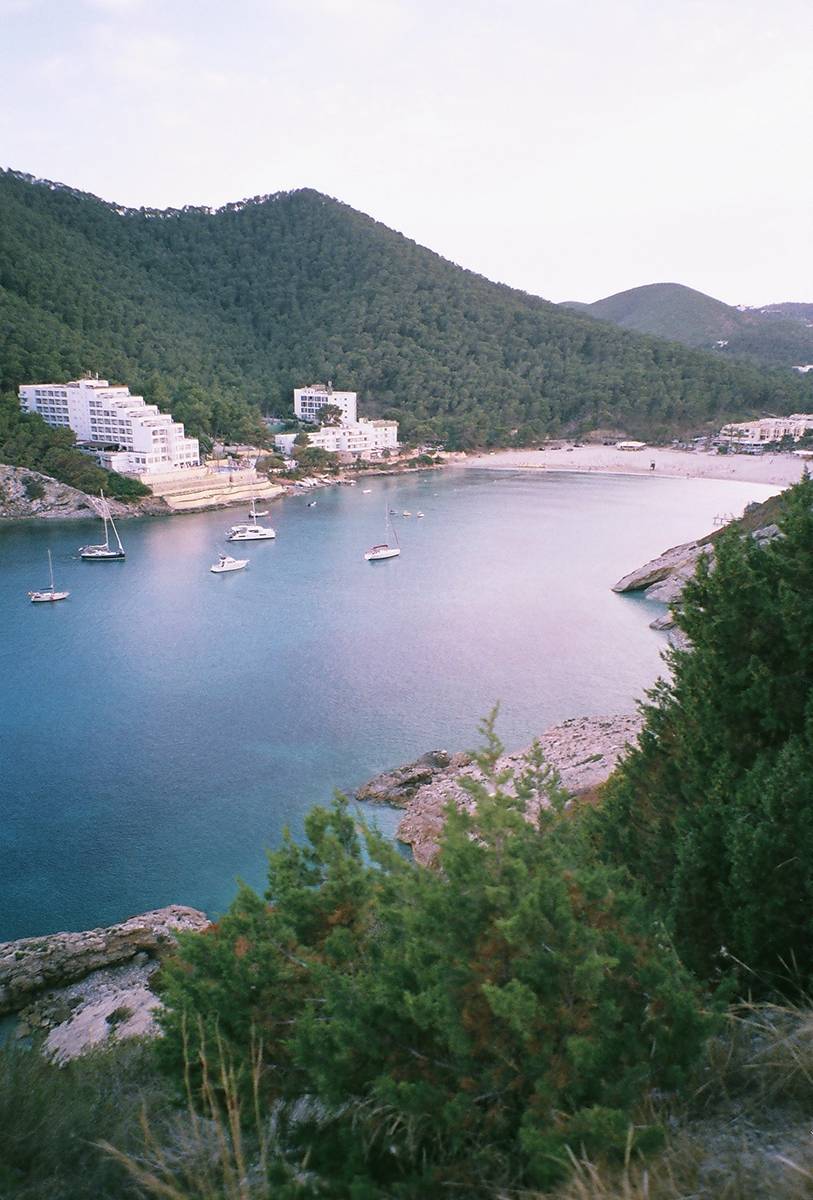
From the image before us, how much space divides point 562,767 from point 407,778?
75.6 inches

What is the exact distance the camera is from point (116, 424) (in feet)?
105

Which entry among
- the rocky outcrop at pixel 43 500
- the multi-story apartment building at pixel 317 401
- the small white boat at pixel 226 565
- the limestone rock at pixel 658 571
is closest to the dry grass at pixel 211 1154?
the limestone rock at pixel 658 571

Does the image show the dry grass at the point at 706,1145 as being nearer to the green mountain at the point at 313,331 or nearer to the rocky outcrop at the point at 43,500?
the rocky outcrop at the point at 43,500

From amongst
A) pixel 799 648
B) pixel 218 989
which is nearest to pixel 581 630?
pixel 799 648

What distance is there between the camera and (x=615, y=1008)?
1.84 meters

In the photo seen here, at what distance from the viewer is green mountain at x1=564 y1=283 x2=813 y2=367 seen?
85438mm

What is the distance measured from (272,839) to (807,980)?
6934 millimetres

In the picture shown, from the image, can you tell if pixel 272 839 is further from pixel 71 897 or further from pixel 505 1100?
pixel 505 1100

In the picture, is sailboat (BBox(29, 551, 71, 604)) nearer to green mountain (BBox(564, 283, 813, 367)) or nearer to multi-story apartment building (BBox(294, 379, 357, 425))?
multi-story apartment building (BBox(294, 379, 357, 425))

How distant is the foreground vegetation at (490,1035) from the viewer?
5.73 ft

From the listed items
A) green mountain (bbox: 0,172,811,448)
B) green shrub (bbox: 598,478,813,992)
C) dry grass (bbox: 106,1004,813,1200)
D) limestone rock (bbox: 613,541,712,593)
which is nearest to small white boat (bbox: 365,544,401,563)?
limestone rock (bbox: 613,541,712,593)

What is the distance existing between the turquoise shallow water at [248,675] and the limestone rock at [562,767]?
0.50m

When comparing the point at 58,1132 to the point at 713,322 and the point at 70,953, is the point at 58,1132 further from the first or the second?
the point at 713,322

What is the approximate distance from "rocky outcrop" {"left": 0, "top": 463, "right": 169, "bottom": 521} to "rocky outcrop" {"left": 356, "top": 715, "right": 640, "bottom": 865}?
833 inches
